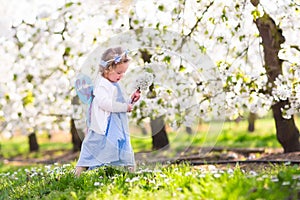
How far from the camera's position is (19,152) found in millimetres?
13289

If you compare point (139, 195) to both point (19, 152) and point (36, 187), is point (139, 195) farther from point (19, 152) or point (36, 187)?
point (19, 152)

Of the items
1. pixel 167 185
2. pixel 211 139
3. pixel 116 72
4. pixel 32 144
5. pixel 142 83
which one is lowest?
pixel 32 144

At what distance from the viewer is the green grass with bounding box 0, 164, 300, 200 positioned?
3189 millimetres

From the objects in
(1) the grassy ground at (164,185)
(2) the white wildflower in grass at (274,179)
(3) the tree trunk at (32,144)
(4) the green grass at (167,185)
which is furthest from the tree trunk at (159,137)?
(3) the tree trunk at (32,144)

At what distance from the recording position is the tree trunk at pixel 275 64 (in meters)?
6.33

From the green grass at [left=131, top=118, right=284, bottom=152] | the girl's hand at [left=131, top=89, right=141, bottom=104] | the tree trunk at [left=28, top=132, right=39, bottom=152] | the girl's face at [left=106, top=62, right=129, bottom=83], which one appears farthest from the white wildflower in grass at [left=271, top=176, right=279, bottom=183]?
the tree trunk at [left=28, top=132, right=39, bottom=152]

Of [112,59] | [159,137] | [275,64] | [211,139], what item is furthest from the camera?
[159,137]

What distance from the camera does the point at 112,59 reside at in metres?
4.87

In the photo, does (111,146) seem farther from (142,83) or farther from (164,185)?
(164,185)

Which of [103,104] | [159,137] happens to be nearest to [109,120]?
[103,104]

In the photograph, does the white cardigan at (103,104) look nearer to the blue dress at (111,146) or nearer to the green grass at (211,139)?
the blue dress at (111,146)

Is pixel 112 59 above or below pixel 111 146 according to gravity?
above

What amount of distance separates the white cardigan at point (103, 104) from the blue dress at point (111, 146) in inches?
1.9

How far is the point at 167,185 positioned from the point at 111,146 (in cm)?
120
